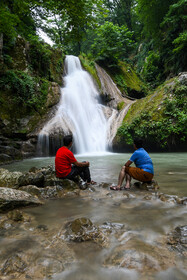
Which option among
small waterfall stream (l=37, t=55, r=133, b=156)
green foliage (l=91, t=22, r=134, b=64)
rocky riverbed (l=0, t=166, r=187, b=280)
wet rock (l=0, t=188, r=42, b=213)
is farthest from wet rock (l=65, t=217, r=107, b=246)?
green foliage (l=91, t=22, r=134, b=64)

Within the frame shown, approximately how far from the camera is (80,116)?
13625 mm

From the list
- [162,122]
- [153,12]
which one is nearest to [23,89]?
[162,122]

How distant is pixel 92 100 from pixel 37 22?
890cm

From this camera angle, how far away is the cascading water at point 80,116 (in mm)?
11452

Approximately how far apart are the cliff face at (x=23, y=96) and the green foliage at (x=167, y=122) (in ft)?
19.8

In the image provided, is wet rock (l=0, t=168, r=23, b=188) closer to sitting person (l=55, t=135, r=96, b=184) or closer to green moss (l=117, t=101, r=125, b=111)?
sitting person (l=55, t=135, r=96, b=184)

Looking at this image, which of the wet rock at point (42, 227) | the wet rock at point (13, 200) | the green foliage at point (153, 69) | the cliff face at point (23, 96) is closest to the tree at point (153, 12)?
the green foliage at point (153, 69)

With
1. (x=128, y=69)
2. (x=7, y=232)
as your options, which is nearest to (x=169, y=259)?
(x=7, y=232)

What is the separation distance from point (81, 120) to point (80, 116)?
1.39ft

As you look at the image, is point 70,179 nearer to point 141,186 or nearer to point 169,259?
point 141,186

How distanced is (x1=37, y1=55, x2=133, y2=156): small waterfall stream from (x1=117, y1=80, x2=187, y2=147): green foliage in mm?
2120

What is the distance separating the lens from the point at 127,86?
1911cm

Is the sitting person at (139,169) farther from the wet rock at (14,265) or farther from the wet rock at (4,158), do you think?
the wet rock at (4,158)

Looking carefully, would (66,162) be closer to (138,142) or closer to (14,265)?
(138,142)
